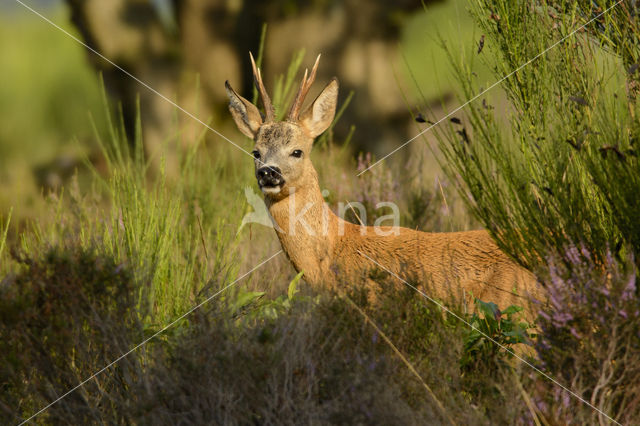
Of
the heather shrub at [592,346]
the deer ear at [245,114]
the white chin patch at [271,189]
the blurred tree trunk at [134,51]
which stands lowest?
the heather shrub at [592,346]

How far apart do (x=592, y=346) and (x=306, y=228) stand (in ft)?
7.33

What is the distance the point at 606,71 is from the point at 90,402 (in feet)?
9.59

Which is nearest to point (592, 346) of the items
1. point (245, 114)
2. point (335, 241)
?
point (335, 241)

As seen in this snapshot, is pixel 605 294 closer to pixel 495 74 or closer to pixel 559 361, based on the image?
pixel 559 361

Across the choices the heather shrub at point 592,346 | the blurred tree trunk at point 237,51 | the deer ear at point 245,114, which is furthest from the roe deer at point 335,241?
the blurred tree trunk at point 237,51

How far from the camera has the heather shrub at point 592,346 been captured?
9.43 ft

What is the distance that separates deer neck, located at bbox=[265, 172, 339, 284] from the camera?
4695 millimetres

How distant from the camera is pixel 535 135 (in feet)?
11.7

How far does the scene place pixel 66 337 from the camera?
3.30 m

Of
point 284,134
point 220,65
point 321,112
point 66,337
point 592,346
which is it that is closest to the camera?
point 592,346

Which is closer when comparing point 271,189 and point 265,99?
point 271,189

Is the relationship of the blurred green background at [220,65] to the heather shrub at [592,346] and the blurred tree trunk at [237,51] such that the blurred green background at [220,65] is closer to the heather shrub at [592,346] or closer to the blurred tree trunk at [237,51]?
the blurred tree trunk at [237,51]

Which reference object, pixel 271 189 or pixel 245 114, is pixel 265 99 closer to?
pixel 245 114

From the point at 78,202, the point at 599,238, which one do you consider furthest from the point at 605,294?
the point at 78,202
